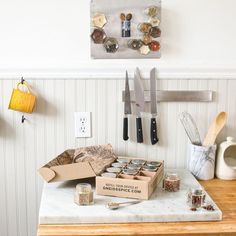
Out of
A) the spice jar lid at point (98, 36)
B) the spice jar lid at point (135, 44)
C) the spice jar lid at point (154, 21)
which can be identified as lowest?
the spice jar lid at point (135, 44)

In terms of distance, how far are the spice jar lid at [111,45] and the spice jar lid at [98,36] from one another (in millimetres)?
21

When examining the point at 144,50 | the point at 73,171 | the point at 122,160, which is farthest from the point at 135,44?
the point at 73,171

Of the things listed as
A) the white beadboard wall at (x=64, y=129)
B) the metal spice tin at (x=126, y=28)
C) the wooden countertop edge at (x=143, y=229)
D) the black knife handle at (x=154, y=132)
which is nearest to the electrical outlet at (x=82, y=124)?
the white beadboard wall at (x=64, y=129)

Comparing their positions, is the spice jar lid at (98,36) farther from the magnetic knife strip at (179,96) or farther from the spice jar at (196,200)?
the spice jar at (196,200)

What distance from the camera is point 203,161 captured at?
1.65 meters

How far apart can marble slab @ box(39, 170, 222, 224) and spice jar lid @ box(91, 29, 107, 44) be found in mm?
683

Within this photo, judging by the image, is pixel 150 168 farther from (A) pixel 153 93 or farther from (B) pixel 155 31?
(B) pixel 155 31

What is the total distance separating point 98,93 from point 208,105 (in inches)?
20.1

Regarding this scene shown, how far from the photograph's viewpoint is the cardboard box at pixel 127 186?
4.42 feet

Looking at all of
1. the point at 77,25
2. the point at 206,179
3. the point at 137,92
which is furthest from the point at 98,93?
the point at 206,179

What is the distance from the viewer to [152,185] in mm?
1404

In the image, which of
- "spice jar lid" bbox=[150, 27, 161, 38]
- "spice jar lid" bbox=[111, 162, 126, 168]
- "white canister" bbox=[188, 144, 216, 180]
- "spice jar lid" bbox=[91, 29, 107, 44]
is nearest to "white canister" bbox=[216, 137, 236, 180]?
"white canister" bbox=[188, 144, 216, 180]

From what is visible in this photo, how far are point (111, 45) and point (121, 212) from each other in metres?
0.76

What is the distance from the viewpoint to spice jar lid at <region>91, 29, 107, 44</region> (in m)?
1.66
